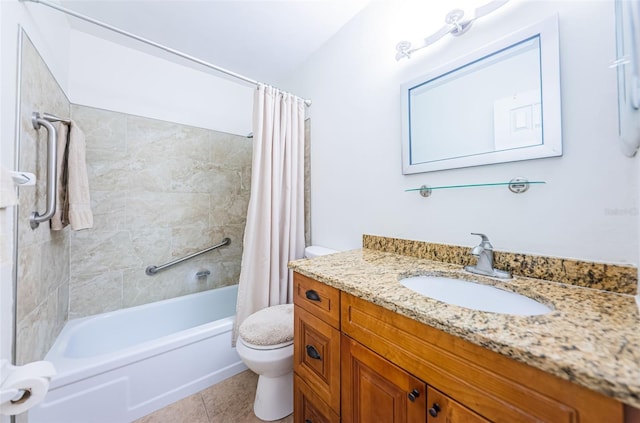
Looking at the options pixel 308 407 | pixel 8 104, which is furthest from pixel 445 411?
pixel 8 104

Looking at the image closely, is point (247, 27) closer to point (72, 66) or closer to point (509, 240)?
point (72, 66)

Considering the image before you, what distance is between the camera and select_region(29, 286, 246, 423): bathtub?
112cm

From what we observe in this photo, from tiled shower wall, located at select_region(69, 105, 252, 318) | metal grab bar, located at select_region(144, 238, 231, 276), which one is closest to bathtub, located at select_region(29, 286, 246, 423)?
tiled shower wall, located at select_region(69, 105, 252, 318)

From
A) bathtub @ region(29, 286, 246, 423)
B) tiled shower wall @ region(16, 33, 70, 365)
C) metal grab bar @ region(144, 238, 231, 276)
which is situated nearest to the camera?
tiled shower wall @ region(16, 33, 70, 365)

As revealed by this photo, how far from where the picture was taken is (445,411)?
56 cm

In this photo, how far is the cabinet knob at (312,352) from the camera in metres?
0.96

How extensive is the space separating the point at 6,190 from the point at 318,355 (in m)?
1.16

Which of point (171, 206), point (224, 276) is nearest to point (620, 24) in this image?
point (171, 206)

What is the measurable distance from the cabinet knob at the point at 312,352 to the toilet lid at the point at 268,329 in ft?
0.82

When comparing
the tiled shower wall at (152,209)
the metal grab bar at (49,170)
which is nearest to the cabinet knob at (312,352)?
the metal grab bar at (49,170)

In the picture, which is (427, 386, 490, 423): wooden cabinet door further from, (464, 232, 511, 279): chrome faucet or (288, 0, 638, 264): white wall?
(288, 0, 638, 264): white wall

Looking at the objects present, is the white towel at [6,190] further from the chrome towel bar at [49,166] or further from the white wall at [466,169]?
the white wall at [466,169]

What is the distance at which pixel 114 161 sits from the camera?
1746mm

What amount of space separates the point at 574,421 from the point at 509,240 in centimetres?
65
